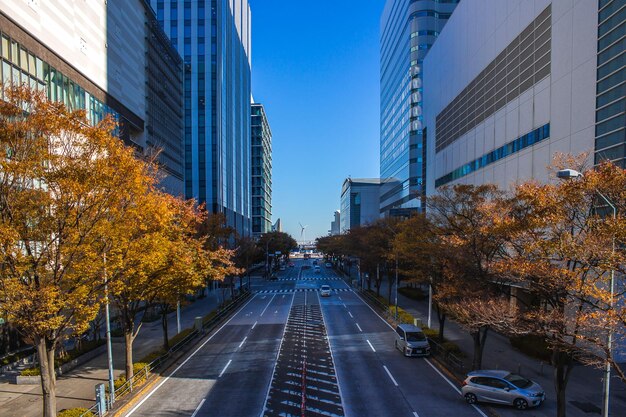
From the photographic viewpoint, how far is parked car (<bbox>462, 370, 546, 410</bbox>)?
16.3m

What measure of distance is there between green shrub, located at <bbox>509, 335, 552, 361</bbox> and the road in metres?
6.81

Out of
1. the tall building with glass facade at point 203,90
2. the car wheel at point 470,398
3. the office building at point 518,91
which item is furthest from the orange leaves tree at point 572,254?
the tall building with glass facade at point 203,90

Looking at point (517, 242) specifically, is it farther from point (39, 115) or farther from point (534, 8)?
point (534, 8)

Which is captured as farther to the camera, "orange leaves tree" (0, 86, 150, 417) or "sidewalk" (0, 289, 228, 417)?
"sidewalk" (0, 289, 228, 417)

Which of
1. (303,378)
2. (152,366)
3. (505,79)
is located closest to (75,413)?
(152,366)

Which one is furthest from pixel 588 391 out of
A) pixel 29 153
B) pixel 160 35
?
pixel 160 35

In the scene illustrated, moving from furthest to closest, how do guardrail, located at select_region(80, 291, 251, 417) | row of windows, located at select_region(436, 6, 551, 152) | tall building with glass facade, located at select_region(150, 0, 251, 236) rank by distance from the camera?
1. tall building with glass facade, located at select_region(150, 0, 251, 236)
2. row of windows, located at select_region(436, 6, 551, 152)
3. guardrail, located at select_region(80, 291, 251, 417)

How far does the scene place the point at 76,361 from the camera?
76.7 ft

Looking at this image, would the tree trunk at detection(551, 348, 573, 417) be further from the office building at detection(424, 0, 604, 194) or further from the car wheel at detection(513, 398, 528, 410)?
the office building at detection(424, 0, 604, 194)

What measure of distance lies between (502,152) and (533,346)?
16375mm

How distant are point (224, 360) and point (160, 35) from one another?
43791mm

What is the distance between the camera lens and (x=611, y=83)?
2075 centimetres

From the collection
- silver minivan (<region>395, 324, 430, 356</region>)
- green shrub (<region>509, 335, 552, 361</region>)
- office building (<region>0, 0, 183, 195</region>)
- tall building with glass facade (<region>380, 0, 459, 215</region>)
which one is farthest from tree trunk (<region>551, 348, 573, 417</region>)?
tall building with glass facade (<region>380, 0, 459, 215</region>)

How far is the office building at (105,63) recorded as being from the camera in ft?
78.1
